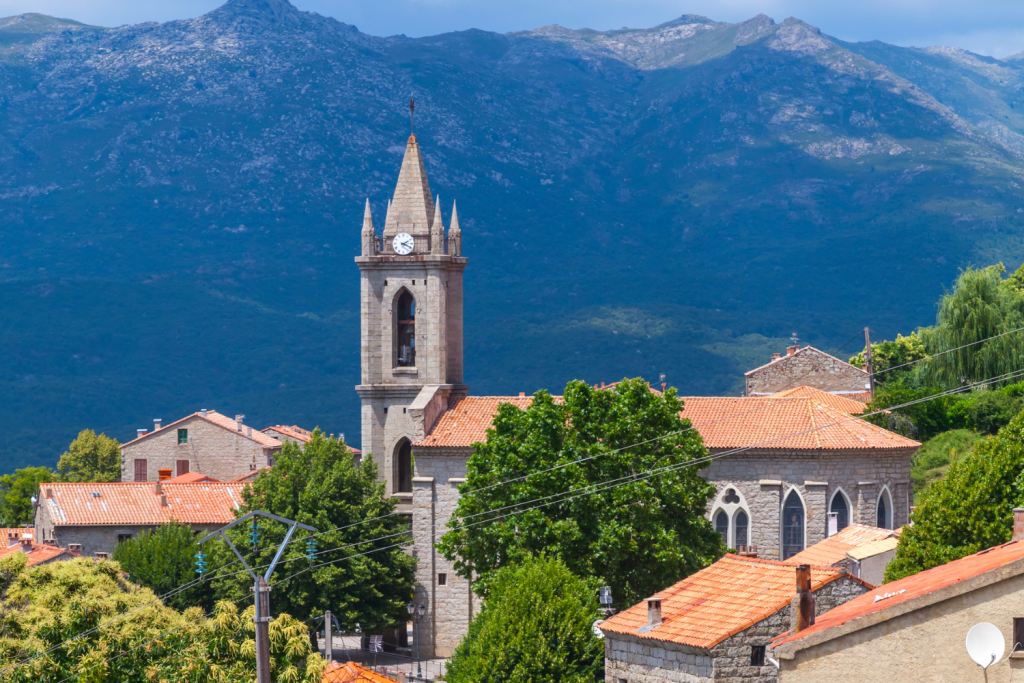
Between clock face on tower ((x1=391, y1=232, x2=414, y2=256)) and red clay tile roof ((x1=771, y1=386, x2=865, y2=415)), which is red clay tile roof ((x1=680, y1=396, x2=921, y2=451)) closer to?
red clay tile roof ((x1=771, y1=386, x2=865, y2=415))

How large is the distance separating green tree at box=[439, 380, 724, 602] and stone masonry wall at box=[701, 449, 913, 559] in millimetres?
9521

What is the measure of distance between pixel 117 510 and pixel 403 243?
18.6 metres

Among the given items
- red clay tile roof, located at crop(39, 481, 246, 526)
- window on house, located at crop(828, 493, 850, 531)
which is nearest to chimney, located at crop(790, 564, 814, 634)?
window on house, located at crop(828, 493, 850, 531)

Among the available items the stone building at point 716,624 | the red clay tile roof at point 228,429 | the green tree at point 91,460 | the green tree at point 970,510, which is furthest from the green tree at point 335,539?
the green tree at point 91,460

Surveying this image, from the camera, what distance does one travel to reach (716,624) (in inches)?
1086

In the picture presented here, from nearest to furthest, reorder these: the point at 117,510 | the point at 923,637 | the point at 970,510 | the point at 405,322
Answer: the point at 923,637, the point at 970,510, the point at 405,322, the point at 117,510

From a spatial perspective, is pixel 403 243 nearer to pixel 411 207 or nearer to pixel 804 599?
pixel 411 207

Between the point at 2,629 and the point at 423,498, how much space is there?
2346cm

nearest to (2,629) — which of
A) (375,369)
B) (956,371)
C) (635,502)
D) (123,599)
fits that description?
(123,599)

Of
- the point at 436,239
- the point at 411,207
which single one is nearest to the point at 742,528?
the point at 436,239

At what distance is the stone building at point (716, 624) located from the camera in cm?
2680

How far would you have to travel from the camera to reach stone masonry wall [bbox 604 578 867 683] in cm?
2673

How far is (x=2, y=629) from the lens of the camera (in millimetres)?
37906

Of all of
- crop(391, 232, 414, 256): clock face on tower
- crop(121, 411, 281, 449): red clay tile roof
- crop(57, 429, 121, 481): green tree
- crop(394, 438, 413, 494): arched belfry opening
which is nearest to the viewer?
crop(394, 438, 413, 494): arched belfry opening
